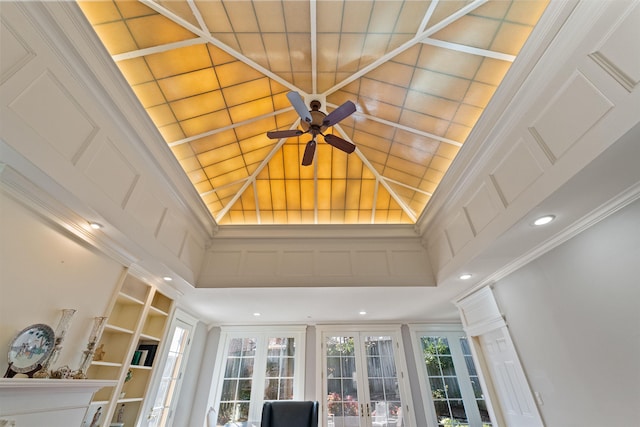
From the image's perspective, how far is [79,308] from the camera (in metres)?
2.30

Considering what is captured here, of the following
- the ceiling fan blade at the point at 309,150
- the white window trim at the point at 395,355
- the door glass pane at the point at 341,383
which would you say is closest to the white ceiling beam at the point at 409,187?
the ceiling fan blade at the point at 309,150

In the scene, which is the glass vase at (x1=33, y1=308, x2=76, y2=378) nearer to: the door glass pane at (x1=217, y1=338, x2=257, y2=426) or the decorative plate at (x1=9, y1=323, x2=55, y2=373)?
the decorative plate at (x1=9, y1=323, x2=55, y2=373)

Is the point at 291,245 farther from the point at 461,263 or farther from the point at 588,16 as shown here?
the point at 588,16

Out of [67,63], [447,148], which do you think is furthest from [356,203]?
[67,63]

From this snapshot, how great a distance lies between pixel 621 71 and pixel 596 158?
1.52 feet

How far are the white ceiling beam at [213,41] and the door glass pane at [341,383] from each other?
16.1 feet

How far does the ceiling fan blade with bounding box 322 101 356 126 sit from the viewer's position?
2328 millimetres

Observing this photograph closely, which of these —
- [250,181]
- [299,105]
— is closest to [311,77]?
[299,105]

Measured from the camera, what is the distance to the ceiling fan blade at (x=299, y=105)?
2174 millimetres

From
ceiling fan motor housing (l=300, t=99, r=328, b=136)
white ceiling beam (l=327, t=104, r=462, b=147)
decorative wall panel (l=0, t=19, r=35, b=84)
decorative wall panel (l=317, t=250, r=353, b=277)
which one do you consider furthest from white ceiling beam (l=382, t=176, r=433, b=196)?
decorative wall panel (l=0, t=19, r=35, b=84)

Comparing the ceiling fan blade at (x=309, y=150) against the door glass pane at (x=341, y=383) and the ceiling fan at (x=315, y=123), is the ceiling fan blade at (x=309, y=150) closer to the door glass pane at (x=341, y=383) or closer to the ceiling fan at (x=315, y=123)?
the ceiling fan at (x=315, y=123)

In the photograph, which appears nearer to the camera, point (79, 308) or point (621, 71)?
Answer: point (621, 71)

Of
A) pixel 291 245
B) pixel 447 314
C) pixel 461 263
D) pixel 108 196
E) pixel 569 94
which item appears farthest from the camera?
pixel 447 314

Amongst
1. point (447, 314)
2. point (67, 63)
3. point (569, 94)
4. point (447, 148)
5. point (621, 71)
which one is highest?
point (447, 148)
